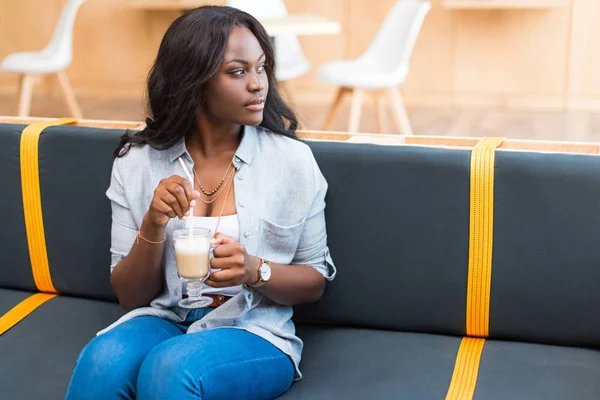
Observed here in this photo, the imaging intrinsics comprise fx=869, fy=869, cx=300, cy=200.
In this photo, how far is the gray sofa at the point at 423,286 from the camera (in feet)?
6.13

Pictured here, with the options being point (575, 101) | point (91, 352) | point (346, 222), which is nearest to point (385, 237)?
point (346, 222)

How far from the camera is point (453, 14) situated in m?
6.42

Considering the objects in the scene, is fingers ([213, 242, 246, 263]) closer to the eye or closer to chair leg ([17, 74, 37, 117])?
the eye

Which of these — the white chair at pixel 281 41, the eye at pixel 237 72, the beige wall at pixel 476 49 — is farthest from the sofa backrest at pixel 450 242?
the beige wall at pixel 476 49

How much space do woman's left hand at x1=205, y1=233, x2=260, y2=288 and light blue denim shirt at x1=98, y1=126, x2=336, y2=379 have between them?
0.14m

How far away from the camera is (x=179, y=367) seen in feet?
5.29

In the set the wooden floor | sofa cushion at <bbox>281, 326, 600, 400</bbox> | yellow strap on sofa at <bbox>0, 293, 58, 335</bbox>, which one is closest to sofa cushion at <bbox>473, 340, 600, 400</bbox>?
sofa cushion at <bbox>281, 326, 600, 400</bbox>

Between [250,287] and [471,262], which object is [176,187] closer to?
[250,287]

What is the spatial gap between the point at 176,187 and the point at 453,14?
5085 mm

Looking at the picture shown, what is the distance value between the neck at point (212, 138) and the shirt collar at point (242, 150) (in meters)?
0.03

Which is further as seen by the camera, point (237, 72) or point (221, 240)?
point (237, 72)

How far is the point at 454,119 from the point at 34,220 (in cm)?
417

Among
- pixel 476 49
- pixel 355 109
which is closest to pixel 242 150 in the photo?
pixel 355 109

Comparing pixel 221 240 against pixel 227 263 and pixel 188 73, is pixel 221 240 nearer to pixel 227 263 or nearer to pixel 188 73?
pixel 227 263
